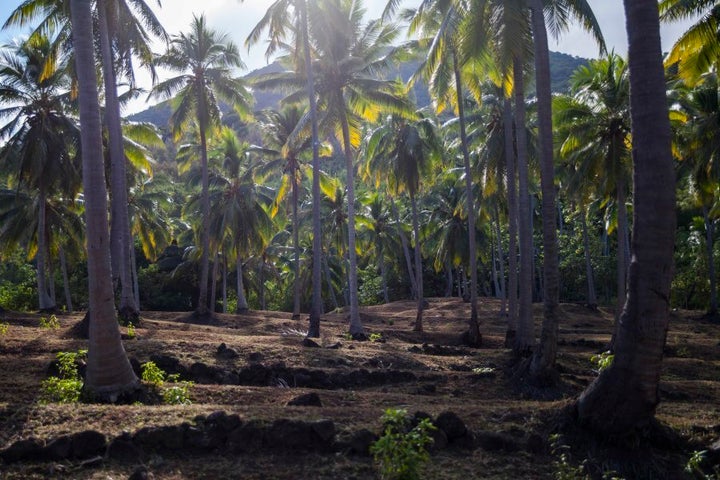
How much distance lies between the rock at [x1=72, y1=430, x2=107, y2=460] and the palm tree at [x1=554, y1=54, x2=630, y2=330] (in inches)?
666

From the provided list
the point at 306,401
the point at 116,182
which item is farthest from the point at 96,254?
the point at 116,182

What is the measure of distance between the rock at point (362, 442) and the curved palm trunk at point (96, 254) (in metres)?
3.72

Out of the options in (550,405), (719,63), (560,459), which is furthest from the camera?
(719,63)

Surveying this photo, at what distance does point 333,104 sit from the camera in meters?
22.1

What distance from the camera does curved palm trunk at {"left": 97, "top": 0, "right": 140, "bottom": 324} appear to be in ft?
52.4

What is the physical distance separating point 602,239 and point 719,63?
37.0 metres

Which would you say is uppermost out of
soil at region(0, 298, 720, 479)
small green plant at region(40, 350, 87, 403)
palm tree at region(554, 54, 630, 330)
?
palm tree at region(554, 54, 630, 330)

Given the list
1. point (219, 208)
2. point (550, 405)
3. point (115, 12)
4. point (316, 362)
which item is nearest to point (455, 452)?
point (550, 405)

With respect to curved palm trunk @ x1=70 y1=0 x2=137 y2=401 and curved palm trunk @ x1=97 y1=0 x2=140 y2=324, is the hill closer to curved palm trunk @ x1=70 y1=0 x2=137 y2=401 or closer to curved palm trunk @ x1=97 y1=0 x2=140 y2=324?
curved palm trunk @ x1=97 y1=0 x2=140 y2=324

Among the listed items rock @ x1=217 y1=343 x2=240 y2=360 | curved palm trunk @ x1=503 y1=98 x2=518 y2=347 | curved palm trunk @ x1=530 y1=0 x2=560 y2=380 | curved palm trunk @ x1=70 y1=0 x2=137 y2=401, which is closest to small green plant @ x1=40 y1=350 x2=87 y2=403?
curved palm trunk @ x1=70 y1=0 x2=137 y2=401

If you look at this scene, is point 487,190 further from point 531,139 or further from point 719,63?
point 719,63

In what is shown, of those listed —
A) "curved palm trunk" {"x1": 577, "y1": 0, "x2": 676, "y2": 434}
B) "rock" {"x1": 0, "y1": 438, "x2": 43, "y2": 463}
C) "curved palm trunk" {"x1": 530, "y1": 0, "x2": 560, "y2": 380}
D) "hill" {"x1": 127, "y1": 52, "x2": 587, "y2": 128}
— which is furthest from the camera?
"hill" {"x1": 127, "y1": 52, "x2": 587, "y2": 128}

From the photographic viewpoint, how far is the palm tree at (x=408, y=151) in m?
26.1

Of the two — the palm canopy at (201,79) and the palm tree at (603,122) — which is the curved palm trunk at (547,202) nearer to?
the palm tree at (603,122)
